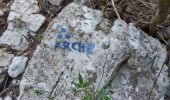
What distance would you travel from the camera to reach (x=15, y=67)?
256 centimetres

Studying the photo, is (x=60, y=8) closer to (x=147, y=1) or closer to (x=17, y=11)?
(x=17, y=11)

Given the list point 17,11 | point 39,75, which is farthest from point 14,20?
point 39,75

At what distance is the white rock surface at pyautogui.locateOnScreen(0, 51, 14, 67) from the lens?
260cm

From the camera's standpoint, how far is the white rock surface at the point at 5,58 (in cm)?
260

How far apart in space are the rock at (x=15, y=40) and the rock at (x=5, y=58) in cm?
7

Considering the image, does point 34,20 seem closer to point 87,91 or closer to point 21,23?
point 21,23

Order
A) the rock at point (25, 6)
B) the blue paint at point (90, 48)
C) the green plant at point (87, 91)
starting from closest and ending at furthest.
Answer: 1. the green plant at point (87, 91)
2. the blue paint at point (90, 48)
3. the rock at point (25, 6)

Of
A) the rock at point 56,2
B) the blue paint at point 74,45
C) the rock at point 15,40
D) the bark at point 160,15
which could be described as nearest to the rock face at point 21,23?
the rock at point 15,40

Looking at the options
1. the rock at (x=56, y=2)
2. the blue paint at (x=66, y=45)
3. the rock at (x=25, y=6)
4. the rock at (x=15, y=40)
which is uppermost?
the rock at (x=56, y=2)

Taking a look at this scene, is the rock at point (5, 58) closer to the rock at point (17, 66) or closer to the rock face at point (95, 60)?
the rock at point (17, 66)

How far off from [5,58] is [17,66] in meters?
0.12

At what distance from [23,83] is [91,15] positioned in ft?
2.05

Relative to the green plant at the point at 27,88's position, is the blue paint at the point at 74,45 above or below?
above

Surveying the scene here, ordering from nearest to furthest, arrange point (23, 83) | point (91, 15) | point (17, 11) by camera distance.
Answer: point (23, 83), point (91, 15), point (17, 11)
